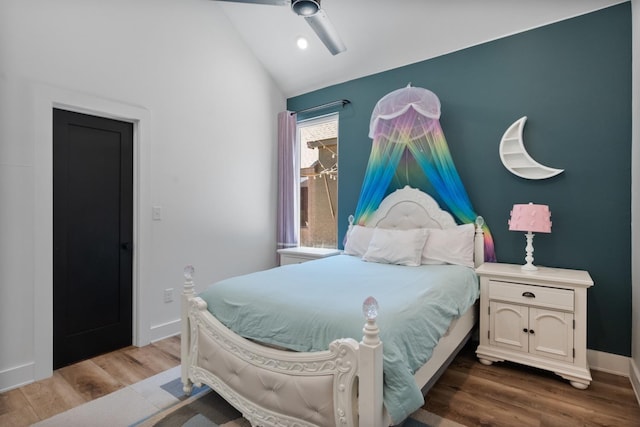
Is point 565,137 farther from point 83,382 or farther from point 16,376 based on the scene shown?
point 16,376

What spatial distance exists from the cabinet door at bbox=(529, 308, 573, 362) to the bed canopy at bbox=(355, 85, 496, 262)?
671 millimetres

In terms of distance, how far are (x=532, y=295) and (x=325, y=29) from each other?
2.39m

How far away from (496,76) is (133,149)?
334 cm

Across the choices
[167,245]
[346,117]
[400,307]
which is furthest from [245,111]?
[400,307]

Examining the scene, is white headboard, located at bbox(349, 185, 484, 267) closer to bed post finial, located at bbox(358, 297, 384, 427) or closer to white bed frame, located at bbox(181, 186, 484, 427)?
white bed frame, located at bbox(181, 186, 484, 427)

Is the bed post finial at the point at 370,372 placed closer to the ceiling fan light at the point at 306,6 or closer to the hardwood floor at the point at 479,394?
the hardwood floor at the point at 479,394

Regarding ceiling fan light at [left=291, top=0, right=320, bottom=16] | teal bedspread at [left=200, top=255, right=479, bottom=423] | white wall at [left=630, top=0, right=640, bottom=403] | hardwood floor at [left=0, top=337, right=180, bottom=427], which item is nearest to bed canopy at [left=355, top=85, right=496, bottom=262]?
teal bedspread at [left=200, top=255, right=479, bottom=423]

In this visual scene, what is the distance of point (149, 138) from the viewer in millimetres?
3055

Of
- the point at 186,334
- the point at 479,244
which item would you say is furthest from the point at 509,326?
the point at 186,334

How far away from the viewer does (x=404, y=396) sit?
4.58 feet

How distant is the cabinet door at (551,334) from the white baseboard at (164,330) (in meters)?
3.08

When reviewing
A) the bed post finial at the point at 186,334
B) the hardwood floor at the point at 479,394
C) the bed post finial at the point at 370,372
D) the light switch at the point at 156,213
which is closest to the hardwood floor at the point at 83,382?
the hardwood floor at the point at 479,394

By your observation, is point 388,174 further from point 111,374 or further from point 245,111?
point 111,374

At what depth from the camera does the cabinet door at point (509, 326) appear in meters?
2.45
